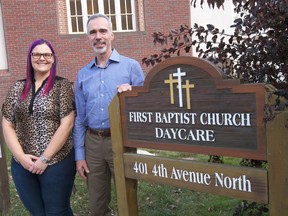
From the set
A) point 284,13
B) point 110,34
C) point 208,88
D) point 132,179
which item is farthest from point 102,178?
point 284,13

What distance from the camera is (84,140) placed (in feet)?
10.4

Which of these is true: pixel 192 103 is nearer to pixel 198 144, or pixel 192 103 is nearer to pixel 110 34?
pixel 198 144

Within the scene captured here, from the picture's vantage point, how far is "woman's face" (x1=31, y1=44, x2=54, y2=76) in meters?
2.93

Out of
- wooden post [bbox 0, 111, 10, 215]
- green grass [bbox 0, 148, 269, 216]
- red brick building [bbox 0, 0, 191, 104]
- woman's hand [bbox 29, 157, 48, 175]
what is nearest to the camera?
woman's hand [bbox 29, 157, 48, 175]

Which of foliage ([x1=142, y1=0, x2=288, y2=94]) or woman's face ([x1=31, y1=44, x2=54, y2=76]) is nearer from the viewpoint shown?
foliage ([x1=142, y1=0, x2=288, y2=94])

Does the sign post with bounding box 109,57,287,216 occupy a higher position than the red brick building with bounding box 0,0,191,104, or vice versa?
the red brick building with bounding box 0,0,191,104

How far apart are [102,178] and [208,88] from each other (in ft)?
4.69

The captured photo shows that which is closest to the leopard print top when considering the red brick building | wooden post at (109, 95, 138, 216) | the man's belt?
the man's belt

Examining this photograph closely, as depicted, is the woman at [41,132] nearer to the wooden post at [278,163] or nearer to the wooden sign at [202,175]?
the wooden sign at [202,175]

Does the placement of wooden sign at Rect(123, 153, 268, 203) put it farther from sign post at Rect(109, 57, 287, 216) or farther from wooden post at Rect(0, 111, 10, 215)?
wooden post at Rect(0, 111, 10, 215)

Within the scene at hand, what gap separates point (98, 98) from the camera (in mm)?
3021

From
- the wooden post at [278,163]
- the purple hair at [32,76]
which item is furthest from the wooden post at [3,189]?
the wooden post at [278,163]

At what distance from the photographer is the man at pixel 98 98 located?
299 cm

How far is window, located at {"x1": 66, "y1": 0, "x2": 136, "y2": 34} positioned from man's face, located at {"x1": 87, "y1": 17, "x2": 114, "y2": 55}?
34.7 ft
